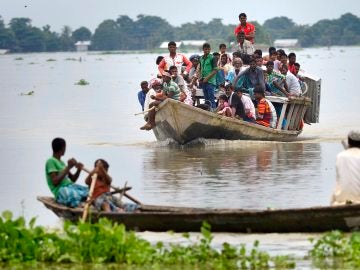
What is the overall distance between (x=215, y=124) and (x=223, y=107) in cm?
33

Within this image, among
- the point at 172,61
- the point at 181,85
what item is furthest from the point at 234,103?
the point at 172,61

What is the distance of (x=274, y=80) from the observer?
22031mm

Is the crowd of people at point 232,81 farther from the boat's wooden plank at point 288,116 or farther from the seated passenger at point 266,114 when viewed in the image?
the boat's wooden plank at point 288,116

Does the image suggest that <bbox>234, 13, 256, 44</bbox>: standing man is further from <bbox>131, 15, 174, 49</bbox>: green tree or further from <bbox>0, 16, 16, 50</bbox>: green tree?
<bbox>131, 15, 174, 49</bbox>: green tree

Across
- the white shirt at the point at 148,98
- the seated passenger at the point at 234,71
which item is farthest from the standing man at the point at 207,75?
the white shirt at the point at 148,98

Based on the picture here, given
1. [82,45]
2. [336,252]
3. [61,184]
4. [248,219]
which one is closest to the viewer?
[336,252]

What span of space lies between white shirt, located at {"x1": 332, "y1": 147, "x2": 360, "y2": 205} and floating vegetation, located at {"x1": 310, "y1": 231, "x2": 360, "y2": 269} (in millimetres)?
765

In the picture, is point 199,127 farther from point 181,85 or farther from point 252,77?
point 252,77

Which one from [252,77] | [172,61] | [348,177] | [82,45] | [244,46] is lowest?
[82,45]

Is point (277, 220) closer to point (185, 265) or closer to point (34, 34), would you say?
point (185, 265)

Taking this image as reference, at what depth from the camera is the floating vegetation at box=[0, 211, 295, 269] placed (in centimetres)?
1107

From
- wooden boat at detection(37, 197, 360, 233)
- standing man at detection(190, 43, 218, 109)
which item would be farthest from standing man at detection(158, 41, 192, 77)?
wooden boat at detection(37, 197, 360, 233)

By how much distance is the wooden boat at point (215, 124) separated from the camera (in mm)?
20875

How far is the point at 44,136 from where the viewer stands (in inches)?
1034
